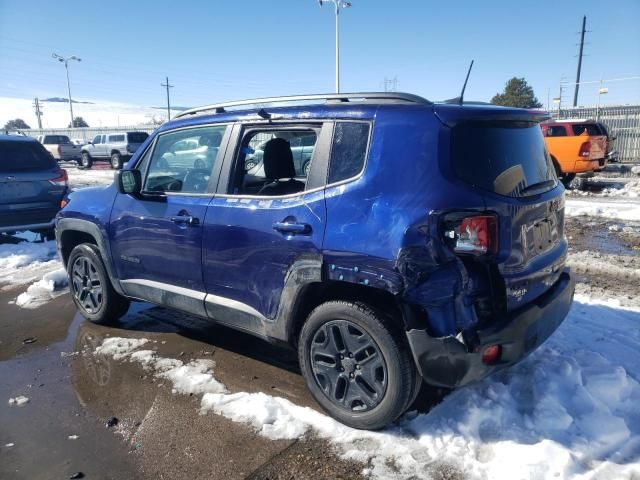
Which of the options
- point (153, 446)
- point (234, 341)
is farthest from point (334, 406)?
point (234, 341)

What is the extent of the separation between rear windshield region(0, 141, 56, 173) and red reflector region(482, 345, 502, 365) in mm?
7609

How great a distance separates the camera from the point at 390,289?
98.3 inches

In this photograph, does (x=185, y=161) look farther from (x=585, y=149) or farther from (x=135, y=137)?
(x=135, y=137)

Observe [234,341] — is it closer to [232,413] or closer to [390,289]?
[232,413]

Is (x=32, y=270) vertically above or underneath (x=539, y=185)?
underneath

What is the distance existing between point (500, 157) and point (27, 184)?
7.36 meters

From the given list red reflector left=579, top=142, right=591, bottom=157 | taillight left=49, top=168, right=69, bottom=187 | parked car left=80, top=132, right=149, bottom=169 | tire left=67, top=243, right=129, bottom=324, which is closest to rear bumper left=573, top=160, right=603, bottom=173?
red reflector left=579, top=142, right=591, bottom=157

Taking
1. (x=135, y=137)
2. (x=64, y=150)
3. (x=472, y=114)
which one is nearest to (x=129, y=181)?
(x=472, y=114)

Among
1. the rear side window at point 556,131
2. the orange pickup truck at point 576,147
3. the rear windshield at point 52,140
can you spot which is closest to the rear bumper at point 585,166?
the orange pickup truck at point 576,147

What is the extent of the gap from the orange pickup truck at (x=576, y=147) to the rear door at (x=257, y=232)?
41.9 feet

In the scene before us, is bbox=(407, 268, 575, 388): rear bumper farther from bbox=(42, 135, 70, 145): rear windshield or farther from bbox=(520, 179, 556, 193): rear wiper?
bbox=(42, 135, 70, 145): rear windshield

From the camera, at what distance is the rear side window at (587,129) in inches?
549

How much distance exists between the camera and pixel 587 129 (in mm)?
13969

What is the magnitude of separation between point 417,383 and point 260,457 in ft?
3.18
